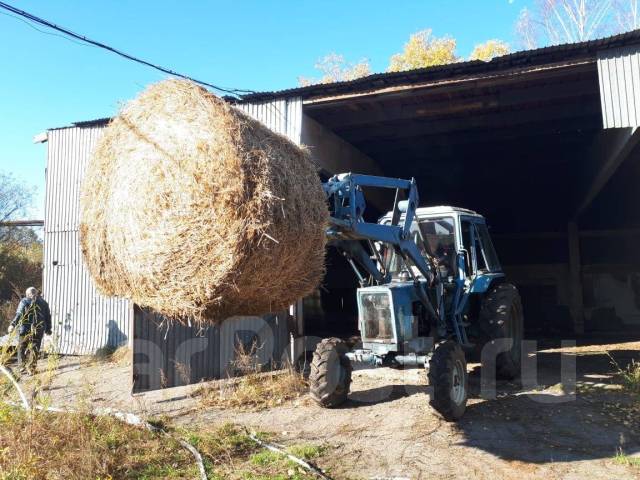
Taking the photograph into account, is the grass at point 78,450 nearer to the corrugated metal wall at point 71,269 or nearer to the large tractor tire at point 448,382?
the large tractor tire at point 448,382

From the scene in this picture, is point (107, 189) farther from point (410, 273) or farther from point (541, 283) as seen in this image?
point (541, 283)

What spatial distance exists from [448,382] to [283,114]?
5452mm

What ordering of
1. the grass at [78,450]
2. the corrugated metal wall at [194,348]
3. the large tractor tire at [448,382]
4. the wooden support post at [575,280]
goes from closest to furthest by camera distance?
the grass at [78,450] → the large tractor tire at [448,382] → the corrugated metal wall at [194,348] → the wooden support post at [575,280]

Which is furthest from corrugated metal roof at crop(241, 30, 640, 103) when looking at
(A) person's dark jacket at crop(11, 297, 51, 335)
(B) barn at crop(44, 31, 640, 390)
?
(A) person's dark jacket at crop(11, 297, 51, 335)

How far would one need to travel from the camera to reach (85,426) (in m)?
5.36

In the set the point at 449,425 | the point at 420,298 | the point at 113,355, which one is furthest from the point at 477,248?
the point at 113,355

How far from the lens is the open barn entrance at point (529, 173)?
31.4ft

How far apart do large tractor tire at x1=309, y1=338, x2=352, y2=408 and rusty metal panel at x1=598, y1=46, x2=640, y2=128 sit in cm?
489

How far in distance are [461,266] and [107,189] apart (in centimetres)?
503

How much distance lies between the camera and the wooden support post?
14.8 m

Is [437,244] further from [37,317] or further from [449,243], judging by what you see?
[37,317]

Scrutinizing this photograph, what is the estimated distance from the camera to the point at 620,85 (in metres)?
7.49

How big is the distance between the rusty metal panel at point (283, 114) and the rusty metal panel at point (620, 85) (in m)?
4.63

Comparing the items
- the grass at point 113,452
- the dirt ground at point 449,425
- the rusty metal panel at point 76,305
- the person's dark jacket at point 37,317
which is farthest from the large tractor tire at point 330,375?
the rusty metal panel at point 76,305
